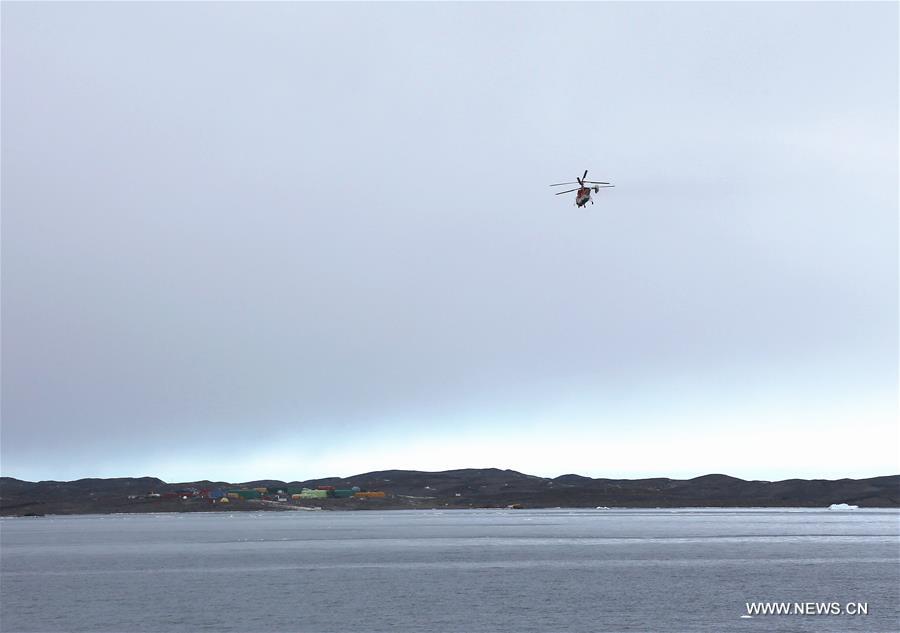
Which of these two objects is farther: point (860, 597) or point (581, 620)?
point (860, 597)

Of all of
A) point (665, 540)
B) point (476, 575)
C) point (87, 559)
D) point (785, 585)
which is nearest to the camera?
point (785, 585)

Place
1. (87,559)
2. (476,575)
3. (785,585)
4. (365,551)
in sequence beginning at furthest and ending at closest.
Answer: (365,551) < (87,559) < (476,575) < (785,585)

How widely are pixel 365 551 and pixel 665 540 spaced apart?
47.9m

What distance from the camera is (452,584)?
306 feet

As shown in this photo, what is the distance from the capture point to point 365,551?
140 meters

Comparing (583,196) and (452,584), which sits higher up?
(583,196)

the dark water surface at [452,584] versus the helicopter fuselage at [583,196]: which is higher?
the helicopter fuselage at [583,196]

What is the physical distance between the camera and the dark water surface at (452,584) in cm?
7150

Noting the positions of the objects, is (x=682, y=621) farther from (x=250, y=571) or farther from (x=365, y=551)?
(x=365, y=551)

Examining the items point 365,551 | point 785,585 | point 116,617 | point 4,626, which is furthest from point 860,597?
point 365,551

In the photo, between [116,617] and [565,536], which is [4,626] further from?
[565,536]

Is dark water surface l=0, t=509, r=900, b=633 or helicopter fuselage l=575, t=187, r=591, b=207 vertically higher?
helicopter fuselage l=575, t=187, r=591, b=207

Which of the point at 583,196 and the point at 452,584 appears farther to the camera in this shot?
the point at 452,584

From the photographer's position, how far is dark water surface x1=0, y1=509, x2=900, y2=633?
2815 inches
